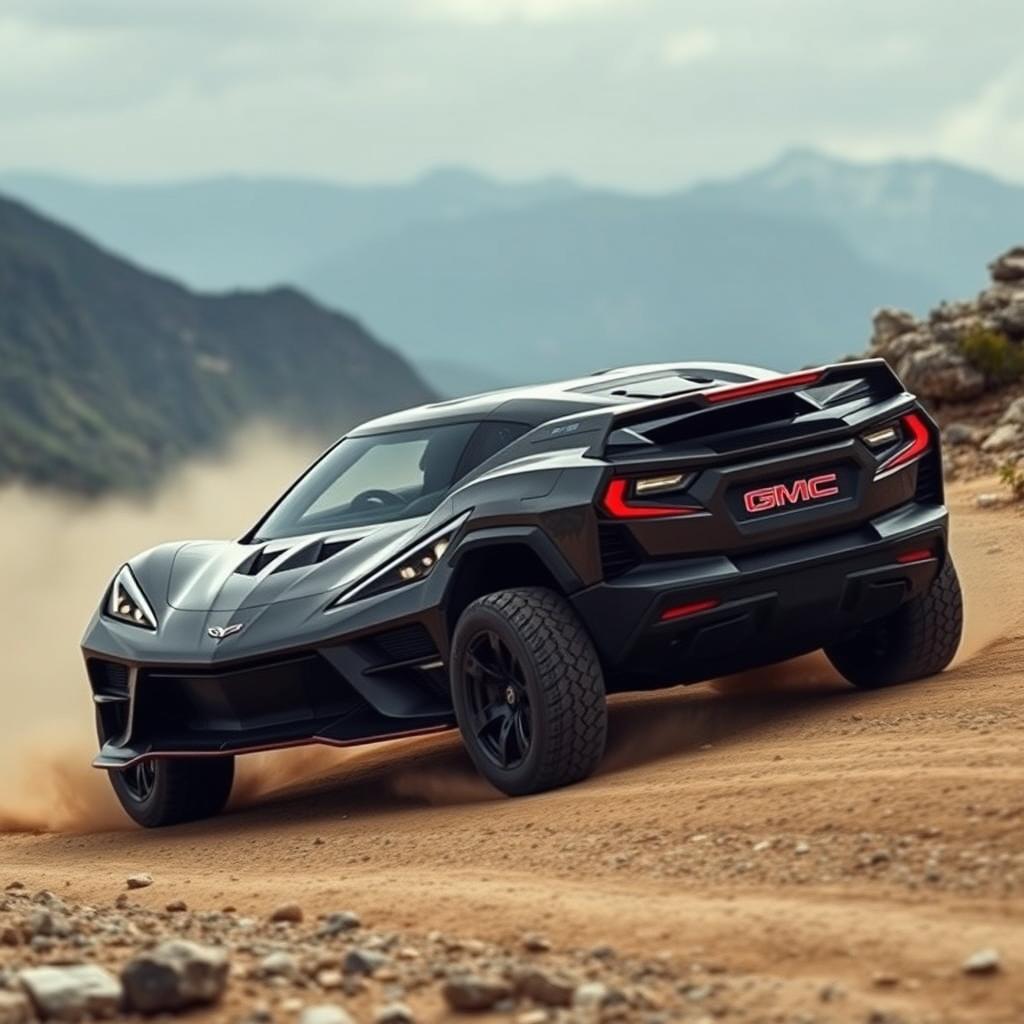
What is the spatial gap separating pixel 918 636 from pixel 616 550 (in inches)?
69.8

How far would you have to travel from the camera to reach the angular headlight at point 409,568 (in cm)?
759

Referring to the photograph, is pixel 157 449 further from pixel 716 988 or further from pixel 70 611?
pixel 716 988

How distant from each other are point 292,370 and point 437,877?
14078cm

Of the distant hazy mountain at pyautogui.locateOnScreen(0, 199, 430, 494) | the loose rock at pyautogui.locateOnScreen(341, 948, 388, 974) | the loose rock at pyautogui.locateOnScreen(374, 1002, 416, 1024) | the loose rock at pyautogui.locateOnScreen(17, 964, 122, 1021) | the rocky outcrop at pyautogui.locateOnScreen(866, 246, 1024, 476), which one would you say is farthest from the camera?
the distant hazy mountain at pyautogui.locateOnScreen(0, 199, 430, 494)

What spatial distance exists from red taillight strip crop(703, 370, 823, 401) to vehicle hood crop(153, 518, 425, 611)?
1301mm

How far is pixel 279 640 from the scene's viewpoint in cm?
796

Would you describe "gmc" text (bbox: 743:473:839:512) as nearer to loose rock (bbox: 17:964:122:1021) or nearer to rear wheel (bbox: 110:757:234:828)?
rear wheel (bbox: 110:757:234:828)

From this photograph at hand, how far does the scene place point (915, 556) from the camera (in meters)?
7.75

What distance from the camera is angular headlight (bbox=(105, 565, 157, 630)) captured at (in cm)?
866

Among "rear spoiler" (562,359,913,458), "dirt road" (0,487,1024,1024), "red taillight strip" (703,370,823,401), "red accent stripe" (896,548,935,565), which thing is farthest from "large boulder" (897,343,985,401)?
"red taillight strip" (703,370,823,401)

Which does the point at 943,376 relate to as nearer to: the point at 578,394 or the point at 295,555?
the point at 578,394

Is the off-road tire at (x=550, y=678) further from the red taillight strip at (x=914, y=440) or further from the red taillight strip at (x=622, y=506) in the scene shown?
the red taillight strip at (x=914, y=440)

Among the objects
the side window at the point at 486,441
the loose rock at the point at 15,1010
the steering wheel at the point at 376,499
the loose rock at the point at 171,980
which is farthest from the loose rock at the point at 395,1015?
the steering wheel at the point at 376,499

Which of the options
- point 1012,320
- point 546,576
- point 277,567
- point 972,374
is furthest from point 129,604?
point 1012,320
